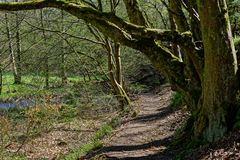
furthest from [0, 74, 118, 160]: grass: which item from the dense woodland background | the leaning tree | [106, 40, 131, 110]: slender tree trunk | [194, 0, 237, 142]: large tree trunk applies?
[194, 0, 237, 142]: large tree trunk

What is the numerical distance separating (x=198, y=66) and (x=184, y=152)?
2.16m

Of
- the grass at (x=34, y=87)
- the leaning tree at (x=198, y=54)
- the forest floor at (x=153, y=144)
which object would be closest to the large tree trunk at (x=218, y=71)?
the leaning tree at (x=198, y=54)

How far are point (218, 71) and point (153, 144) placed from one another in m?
4.05

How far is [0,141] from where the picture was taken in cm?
1427

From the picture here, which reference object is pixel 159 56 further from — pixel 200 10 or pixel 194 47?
pixel 200 10

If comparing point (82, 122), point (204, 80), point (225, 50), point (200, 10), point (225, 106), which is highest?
point (200, 10)

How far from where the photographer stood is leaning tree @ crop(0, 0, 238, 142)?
9.34 meters

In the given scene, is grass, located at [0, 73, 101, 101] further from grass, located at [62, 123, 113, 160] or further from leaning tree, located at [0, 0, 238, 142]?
leaning tree, located at [0, 0, 238, 142]

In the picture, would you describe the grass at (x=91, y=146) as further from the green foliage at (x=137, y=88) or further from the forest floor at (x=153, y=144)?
the green foliage at (x=137, y=88)

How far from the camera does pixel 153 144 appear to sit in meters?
12.7

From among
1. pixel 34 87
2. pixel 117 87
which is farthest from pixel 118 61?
pixel 34 87

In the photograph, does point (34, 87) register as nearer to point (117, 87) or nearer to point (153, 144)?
point (117, 87)

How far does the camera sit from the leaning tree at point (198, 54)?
30.7 ft

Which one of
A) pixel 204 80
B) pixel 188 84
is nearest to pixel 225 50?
pixel 204 80
